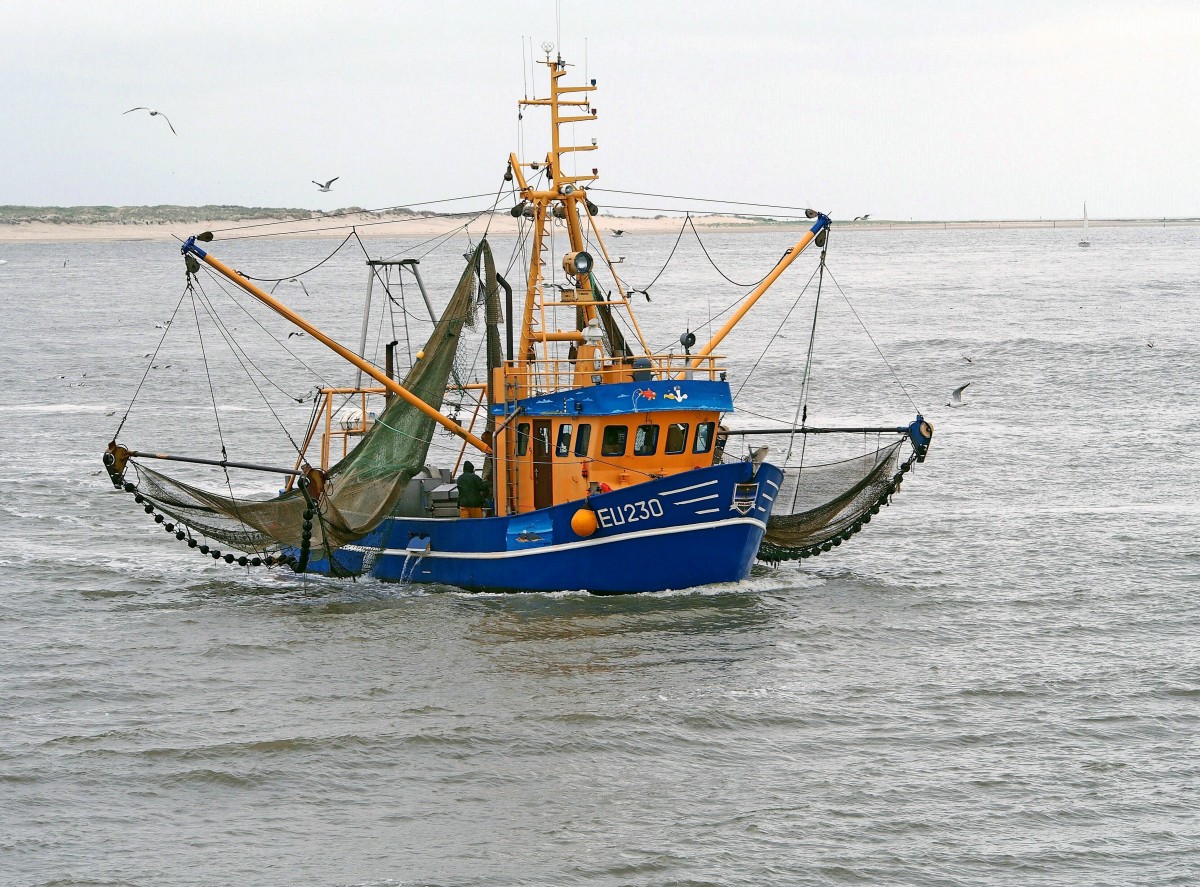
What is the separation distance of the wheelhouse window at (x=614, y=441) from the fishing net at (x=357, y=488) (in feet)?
9.16

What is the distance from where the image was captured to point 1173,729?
53.5ft

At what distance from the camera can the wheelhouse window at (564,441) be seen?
21.9 m

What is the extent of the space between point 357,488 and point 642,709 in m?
7.35

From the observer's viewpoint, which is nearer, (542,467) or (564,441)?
(564,441)

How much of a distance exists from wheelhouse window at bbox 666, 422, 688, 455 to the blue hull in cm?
149

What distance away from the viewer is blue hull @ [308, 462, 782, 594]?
67.0 feet

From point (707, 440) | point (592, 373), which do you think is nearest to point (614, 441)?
point (592, 373)

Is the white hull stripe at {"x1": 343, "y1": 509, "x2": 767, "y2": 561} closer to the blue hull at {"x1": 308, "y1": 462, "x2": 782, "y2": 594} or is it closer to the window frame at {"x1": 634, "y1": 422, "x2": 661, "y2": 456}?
the blue hull at {"x1": 308, "y1": 462, "x2": 782, "y2": 594}

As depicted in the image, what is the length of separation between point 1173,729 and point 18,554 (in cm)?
1856

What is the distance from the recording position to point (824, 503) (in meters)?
23.5

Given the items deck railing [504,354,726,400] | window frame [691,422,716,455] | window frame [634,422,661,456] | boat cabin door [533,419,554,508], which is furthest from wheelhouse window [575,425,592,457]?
window frame [691,422,716,455]

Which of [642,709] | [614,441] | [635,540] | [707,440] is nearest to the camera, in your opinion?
[642,709]

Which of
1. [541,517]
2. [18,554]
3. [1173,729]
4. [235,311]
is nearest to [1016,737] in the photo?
[1173,729]

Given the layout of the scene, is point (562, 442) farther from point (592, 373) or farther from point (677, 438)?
point (677, 438)
